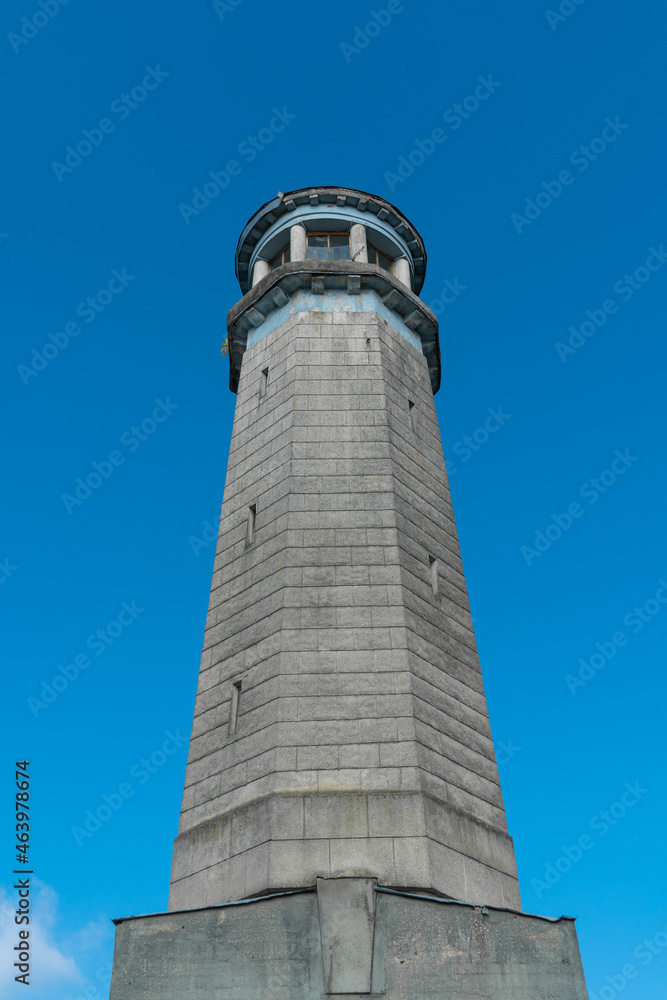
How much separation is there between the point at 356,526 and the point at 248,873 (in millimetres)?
8066

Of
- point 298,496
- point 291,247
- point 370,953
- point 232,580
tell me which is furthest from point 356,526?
point 291,247

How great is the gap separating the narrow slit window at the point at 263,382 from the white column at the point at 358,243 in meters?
4.86

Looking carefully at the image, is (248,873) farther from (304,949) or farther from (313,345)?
(313,345)

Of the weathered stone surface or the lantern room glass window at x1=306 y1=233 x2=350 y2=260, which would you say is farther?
the lantern room glass window at x1=306 y1=233 x2=350 y2=260

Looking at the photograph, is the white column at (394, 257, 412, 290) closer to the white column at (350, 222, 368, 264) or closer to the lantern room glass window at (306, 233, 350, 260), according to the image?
the white column at (350, 222, 368, 264)

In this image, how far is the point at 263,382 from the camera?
26.6m

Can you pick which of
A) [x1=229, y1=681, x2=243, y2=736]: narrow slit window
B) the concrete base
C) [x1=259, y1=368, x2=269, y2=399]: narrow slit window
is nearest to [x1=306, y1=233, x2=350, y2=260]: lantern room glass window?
[x1=259, y1=368, x2=269, y2=399]: narrow slit window

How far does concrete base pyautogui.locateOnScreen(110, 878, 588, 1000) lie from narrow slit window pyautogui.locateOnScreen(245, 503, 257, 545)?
29.5 ft

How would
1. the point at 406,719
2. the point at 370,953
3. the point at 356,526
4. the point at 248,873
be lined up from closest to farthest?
1. the point at 370,953
2. the point at 248,873
3. the point at 406,719
4. the point at 356,526

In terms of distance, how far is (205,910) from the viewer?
1653cm

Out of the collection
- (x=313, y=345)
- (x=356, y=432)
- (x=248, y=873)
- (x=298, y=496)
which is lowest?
(x=248, y=873)

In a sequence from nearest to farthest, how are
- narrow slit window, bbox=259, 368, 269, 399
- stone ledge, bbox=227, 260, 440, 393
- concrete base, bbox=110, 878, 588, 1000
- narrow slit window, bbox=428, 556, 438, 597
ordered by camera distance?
concrete base, bbox=110, 878, 588, 1000, narrow slit window, bbox=428, 556, 438, 597, narrow slit window, bbox=259, 368, 269, 399, stone ledge, bbox=227, 260, 440, 393

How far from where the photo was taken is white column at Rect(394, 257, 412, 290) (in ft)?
99.6

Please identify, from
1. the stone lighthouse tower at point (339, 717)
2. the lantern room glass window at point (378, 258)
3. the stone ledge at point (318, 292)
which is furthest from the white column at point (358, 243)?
the stone lighthouse tower at point (339, 717)
